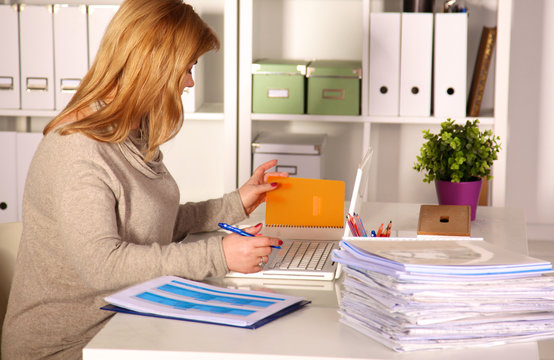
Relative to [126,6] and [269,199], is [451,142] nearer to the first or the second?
[269,199]

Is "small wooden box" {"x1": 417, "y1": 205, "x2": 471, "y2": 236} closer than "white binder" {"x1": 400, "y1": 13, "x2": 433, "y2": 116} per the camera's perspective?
Yes

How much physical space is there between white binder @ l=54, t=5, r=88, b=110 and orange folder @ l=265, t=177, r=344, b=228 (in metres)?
1.37

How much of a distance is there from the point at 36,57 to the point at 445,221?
71.5 inches

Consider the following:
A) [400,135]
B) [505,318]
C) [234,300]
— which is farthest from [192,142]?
[505,318]

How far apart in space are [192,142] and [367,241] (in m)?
2.19

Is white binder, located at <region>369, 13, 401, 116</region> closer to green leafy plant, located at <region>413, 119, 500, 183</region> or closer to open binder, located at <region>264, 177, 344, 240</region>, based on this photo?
green leafy plant, located at <region>413, 119, 500, 183</region>

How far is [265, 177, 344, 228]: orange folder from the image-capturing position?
1607 millimetres

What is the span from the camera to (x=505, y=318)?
1.02 metres

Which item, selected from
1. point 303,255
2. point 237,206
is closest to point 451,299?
point 303,255

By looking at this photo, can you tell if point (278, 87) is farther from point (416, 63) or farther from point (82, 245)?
point (82, 245)

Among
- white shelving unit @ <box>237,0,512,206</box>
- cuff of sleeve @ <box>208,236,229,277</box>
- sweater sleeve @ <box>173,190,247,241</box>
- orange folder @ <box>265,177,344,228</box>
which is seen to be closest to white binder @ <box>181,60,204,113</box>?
white shelving unit @ <box>237,0,512,206</box>

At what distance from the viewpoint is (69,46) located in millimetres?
2725

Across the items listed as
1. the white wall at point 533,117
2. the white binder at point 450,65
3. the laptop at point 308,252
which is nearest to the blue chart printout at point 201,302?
the laptop at point 308,252

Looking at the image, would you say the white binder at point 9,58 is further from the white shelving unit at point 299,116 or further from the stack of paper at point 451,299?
the stack of paper at point 451,299
